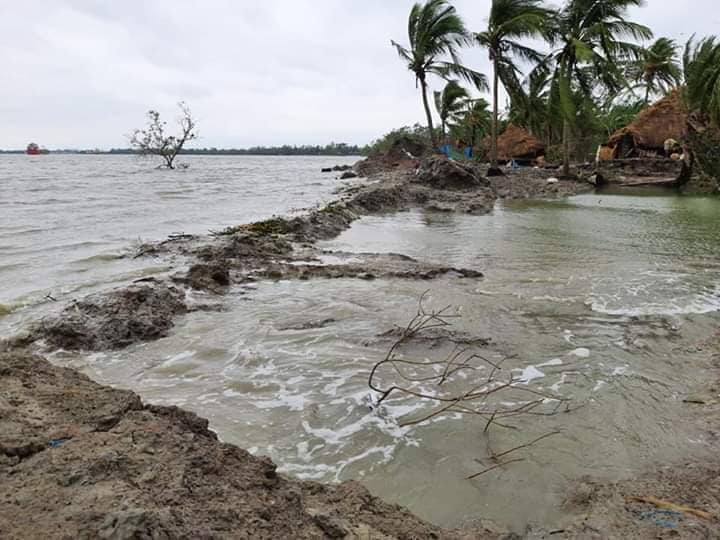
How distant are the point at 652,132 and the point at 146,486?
29.7 meters

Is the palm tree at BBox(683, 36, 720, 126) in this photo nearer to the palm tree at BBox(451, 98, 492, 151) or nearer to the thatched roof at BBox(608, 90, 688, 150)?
the thatched roof at BBox(608, 90, 688, 150)

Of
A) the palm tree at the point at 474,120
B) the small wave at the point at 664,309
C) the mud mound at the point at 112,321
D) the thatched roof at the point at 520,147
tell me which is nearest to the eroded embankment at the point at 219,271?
the mud mound at the point at 112,321

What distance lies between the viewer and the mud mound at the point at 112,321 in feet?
12.7

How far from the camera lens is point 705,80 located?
17.0 metres

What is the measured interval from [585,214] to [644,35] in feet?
37.1

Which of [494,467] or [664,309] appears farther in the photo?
[664,309]

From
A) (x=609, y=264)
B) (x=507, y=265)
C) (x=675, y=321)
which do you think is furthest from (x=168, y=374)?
(x=609, y=264)

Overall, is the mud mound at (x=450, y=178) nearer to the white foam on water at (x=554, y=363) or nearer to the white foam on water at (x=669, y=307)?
the white foam on water at (x=669, y=307)

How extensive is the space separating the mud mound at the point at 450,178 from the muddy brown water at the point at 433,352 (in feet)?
33.1

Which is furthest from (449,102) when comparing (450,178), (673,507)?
(673,507)

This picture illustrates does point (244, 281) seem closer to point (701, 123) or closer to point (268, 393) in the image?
point (268, 393)

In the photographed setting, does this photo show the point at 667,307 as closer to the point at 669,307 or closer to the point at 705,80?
the point at 669,307

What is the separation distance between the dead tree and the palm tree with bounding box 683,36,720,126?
54.2 ft

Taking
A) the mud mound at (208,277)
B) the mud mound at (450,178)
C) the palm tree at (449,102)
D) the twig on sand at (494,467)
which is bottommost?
the twig on sand at (494,467)
